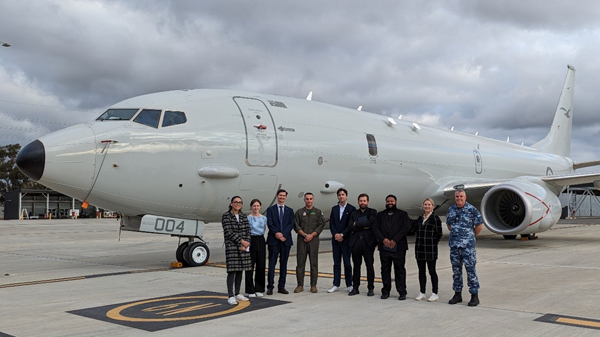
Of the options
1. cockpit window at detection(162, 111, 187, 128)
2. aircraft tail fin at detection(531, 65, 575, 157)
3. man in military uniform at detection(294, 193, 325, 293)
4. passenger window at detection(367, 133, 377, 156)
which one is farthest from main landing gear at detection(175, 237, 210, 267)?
aircraft tail fin at detection(531, 65, 575, 157)

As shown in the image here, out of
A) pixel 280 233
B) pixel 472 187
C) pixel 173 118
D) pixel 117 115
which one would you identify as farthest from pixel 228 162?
pixel 472 187

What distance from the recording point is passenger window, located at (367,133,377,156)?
13.2 metres

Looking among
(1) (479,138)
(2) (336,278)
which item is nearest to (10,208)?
(1) (479,138)

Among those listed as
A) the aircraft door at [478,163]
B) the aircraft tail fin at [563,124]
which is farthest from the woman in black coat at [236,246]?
the aircraft tail fin at [563,124]

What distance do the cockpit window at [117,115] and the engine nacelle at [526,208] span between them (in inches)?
373

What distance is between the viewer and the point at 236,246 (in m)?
6.90

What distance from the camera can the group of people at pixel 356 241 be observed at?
6832mm

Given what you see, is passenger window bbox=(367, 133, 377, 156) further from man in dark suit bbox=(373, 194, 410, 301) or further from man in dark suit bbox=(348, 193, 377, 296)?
man in dark suit bbox=(373, 194, 410, 301)

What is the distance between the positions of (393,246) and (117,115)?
232 inches

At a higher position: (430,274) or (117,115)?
(117,115)

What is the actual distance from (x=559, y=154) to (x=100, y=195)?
72.1ft

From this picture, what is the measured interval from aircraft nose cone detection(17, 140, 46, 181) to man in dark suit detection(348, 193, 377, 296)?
5221mm

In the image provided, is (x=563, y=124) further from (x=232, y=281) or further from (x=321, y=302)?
(x=232, y=281)

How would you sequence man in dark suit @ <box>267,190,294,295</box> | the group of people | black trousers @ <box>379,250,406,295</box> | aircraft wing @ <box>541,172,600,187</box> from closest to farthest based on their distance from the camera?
the group of people < black trousers @ <box>379,250,406,295</box> < man in dark suit @ <box>267,190,294,295</box> < aircraft wing @ <box>541,172,600,187</box>
